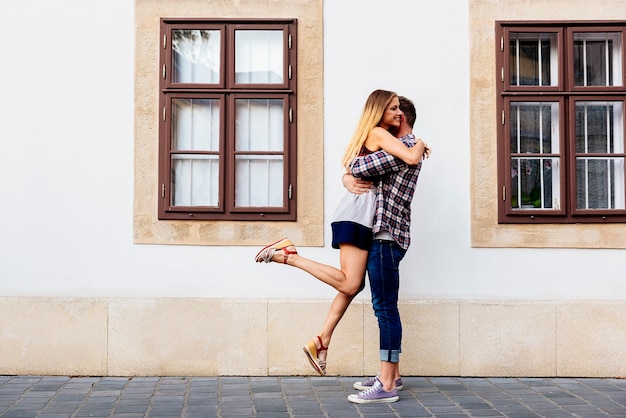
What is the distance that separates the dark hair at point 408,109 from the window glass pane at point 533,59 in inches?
45.1

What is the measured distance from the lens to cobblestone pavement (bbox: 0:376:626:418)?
5.33 m

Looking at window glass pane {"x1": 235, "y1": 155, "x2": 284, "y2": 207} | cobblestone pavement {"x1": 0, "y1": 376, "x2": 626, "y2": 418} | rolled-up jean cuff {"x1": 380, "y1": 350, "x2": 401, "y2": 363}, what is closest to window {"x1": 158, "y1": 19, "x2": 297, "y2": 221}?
window glass pane {"x1": 235, "y1": 155, "x2": 284, "y2": 207}

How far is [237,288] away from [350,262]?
1166mm

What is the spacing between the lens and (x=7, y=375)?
6551 mm

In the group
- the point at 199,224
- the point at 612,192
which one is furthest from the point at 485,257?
the point at 199,224

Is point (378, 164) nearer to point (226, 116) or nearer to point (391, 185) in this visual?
point (391, 185)

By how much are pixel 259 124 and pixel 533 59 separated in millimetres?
2280

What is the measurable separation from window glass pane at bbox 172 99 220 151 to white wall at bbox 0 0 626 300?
415 mm

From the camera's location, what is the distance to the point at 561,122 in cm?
671

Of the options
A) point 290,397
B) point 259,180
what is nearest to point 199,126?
point 259,180

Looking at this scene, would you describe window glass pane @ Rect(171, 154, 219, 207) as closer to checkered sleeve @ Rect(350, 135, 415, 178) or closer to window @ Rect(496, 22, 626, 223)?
checkered sleeve @ Rect(350, 135, 415, 178)

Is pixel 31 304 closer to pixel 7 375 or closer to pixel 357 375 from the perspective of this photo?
pixel 7 375

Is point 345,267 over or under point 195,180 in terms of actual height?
under

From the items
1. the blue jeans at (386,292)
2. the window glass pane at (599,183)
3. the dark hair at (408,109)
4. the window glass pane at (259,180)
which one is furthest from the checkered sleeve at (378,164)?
the window glass pane at (599,183)
